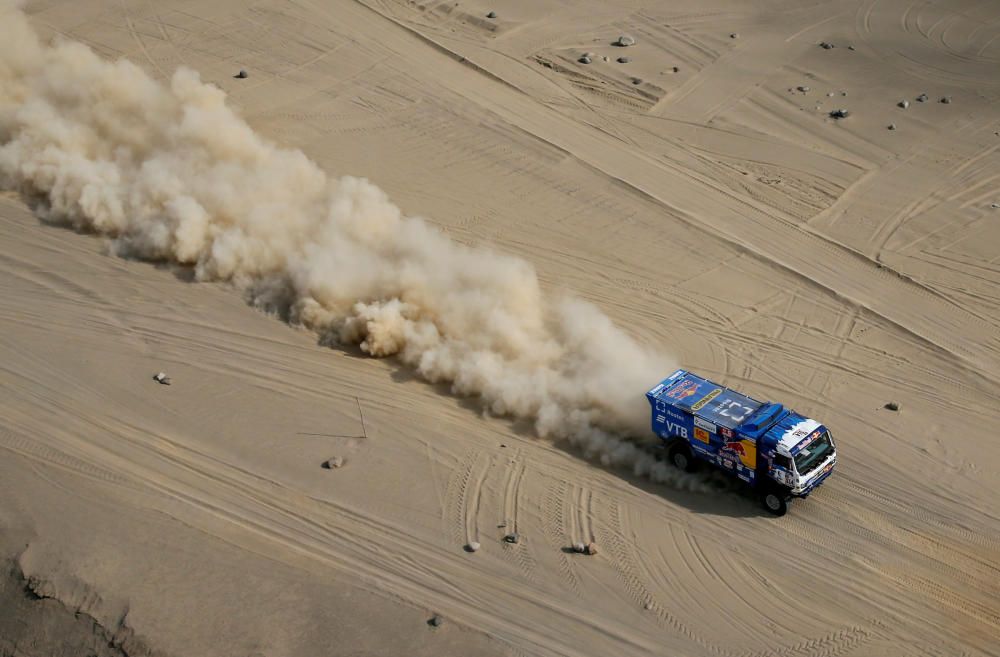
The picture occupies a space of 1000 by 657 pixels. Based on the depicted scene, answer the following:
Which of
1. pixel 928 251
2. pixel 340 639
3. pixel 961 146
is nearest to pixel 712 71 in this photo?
pixel 961 146

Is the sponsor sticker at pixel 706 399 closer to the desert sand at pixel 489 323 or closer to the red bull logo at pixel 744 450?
the red bull logo at pixel 744 450

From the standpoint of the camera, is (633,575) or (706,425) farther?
(706,425)

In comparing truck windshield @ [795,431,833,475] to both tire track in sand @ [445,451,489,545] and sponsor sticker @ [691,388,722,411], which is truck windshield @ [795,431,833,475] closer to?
sponsor sticker @ [691,388,722,411]

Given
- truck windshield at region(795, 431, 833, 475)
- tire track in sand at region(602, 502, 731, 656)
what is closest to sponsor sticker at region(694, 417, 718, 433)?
truck windshield at region(795, 431, 833, 475)

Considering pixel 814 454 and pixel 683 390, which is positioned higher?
pixel 814 454

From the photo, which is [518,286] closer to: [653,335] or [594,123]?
[653,335]

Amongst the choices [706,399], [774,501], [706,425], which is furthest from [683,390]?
[774,501]

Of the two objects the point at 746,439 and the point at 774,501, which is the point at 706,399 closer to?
the point at 746,439
